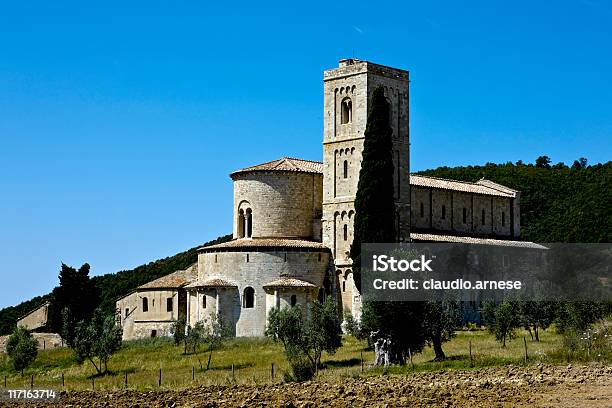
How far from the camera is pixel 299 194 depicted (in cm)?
5950

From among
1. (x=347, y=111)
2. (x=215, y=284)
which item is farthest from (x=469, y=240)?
(x=215, y=284)

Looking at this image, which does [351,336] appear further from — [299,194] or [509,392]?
[509,392]

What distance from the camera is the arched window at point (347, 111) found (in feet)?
191

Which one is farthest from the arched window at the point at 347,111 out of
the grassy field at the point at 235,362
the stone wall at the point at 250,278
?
the grassy field at the point at 235,362

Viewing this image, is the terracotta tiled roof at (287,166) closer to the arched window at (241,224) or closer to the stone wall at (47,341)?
the arched window at (241,224)

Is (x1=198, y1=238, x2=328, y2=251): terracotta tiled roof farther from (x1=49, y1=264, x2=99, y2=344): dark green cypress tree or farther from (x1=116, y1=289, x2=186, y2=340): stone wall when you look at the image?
(x1=49, y1=264, x2=99, y2=344): dark green cypress tree

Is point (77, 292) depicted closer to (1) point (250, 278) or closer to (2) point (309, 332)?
(1) point (250, 278)

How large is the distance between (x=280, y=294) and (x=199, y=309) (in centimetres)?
496

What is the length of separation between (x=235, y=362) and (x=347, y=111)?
60.3ft

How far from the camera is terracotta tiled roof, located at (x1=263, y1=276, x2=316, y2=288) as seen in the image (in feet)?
178

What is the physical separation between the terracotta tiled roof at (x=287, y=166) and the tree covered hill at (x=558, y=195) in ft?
110

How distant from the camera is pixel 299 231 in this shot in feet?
195

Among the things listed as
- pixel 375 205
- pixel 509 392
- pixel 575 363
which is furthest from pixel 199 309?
pixel 509 392

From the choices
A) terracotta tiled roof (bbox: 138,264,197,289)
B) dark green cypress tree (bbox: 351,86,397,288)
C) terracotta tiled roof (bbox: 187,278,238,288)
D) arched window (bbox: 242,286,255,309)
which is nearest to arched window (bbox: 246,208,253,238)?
terracotta tiled roof (bbox: 187,278,238,288)
